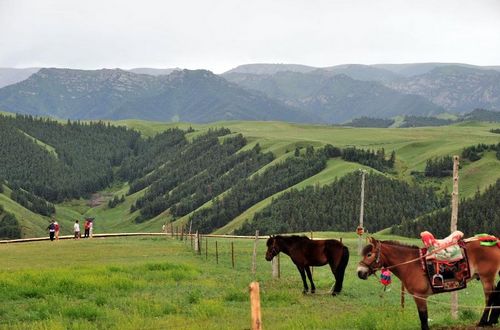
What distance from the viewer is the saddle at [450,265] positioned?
16.3 metres

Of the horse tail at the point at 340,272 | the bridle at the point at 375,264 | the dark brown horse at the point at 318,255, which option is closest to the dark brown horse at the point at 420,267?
the bridle at the point at 375,264

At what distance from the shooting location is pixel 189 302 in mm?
22234

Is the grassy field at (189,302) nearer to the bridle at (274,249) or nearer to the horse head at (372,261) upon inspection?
the horse head at (372,261)

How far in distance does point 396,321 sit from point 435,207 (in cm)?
16732

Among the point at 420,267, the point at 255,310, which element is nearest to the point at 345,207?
the point at 420,267

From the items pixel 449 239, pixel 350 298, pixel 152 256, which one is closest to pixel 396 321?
pixel 449 239

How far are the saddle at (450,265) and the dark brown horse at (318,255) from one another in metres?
8.10

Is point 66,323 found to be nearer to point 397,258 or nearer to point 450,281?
point 397,258

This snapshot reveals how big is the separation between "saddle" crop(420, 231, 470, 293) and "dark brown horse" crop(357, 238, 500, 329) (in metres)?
0.22

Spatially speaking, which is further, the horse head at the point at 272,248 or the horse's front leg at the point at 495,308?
the horse head at the point at 272,248

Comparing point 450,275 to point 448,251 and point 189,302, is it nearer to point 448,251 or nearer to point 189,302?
point 448,251

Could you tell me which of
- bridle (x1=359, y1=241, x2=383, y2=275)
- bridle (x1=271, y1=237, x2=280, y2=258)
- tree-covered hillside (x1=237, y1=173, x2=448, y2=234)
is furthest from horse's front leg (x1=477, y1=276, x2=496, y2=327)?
tree-covered hillside (x1=237, y1=173, x2=448, y2=234)

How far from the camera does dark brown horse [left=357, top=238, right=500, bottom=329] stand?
1614cm

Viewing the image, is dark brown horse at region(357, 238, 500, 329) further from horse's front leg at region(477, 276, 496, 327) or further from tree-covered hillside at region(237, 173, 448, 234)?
tree-covered hillside at region(237, 173, 448, 234)
